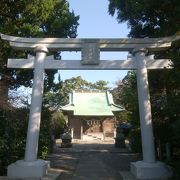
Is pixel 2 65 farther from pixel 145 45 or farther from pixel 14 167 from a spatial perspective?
pixel 145 45

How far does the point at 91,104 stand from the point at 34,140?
2351 cm

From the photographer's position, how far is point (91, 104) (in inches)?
1353

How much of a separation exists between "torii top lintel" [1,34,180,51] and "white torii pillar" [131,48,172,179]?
0.34 m

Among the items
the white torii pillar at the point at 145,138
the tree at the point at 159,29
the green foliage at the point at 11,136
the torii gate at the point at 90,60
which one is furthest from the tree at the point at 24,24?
the white torii pillar at the point at 145,138

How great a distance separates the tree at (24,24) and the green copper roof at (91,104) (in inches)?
614

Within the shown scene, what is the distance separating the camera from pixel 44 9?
15.5m

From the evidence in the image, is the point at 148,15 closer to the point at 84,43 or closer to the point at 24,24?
the point at 84,43

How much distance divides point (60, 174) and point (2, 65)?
6376 millimetres

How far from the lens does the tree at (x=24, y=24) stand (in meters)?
15.1

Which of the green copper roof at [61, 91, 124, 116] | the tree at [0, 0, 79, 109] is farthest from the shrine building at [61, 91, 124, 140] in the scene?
the tree at [0, 0, 79, 109]

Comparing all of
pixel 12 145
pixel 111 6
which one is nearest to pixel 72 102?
pixel 111 6

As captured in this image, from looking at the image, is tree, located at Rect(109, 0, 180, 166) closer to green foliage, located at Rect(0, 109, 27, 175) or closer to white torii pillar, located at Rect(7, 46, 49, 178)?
white torii pillar, located at Rect(7, 46, 49, 178)

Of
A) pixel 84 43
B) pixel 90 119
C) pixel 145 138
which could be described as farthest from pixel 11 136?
pixel 90 119

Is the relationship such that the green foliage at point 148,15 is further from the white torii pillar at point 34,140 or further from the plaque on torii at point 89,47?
the white torii pillar at point 34,140
